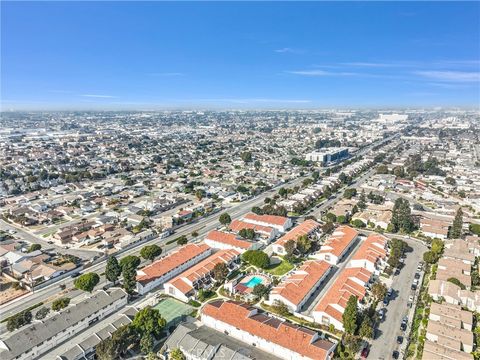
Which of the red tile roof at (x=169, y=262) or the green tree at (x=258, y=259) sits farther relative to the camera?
the green tree at (x=258, y=259)

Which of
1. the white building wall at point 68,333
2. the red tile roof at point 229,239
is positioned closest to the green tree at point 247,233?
the red tile roof at point 229,239

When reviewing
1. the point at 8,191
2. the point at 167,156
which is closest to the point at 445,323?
the point at 8,191

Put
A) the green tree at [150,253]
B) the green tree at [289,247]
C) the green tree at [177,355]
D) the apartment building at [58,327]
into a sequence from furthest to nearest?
the green tree at [289,247] < the green tree at [150,253] < the apartment building at [58,327] < the green tree at [177,355]

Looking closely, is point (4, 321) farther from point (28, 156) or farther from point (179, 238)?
point (28, 156)

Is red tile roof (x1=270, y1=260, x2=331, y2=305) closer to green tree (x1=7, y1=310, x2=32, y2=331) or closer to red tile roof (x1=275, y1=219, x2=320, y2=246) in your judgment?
red tile roof (x1=275, y1=219, x2=320, y2=246)

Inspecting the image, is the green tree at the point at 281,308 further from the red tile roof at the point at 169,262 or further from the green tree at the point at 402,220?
the green tree at the point at 402,220

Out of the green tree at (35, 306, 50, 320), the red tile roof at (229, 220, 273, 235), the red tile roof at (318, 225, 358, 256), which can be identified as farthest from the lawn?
the green tree at (35, 306, 50, 320)
